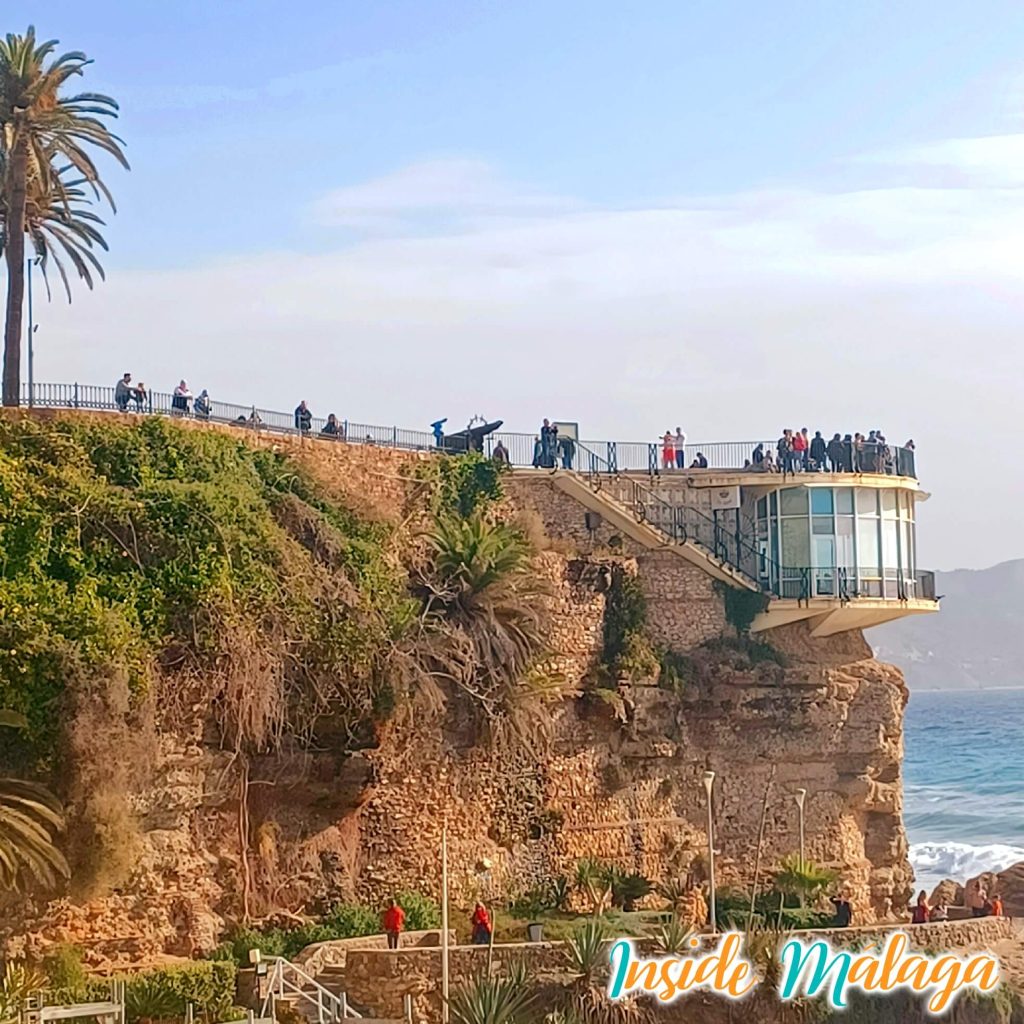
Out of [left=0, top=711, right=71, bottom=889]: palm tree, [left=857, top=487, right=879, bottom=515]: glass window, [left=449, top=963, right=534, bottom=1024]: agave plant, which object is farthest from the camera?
[left=857, top=487, right=879, bottom=515]: glass window

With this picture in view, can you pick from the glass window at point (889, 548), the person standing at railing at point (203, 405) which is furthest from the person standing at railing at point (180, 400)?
the glass window at point (889, 548)

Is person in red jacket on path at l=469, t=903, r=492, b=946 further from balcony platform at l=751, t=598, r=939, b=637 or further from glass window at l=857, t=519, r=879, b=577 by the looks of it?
glass window at l=857, t=519, r=879, b=577

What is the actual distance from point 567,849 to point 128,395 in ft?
38.2

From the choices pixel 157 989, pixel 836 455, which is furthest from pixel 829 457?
pixel 157 989

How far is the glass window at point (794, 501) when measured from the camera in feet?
133

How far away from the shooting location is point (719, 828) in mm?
38938

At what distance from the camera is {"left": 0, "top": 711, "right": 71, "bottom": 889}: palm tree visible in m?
27.1

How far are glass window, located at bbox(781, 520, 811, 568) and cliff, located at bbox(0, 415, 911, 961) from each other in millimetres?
1586

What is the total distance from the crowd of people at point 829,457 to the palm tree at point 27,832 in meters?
18.3

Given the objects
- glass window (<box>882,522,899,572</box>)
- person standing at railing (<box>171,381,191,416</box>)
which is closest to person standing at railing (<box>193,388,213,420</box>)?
person standing at railing (<box>171,381,191,416</box>)

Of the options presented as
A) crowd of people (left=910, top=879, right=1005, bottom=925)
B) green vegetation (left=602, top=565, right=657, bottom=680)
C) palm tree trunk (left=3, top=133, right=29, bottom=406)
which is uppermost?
palm tree trunk (left=3, top=133, right=29, bottom=406)

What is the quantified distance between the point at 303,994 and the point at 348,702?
5396 mm

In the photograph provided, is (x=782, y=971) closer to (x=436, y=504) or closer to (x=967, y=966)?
(x=967, y=966)

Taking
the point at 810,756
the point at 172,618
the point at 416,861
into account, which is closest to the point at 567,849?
the point at 416,861
